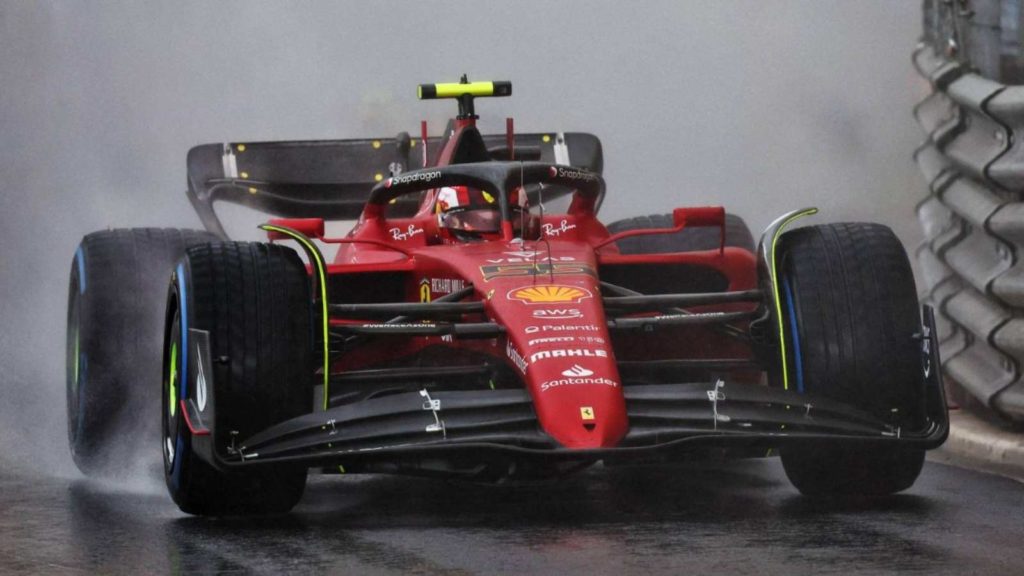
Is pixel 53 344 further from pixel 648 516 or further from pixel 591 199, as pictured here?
pixel 648 516

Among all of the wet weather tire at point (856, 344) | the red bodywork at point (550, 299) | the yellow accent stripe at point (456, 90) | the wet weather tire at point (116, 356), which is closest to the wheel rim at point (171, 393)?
the red bodywork at point (550, 299)

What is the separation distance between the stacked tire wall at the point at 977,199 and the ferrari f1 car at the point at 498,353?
1.01 meters

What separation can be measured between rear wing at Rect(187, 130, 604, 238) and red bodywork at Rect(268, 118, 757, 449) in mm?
2273

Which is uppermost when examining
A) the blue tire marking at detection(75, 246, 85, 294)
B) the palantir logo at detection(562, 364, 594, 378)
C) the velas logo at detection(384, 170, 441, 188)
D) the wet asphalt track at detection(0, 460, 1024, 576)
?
the velas logo at detection(384, 170, 441, 188)

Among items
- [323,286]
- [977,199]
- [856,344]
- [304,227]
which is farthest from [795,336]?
[977,199]

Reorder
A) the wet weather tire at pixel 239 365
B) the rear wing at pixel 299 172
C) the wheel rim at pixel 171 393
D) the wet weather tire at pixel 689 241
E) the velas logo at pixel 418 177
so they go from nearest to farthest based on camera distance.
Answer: the wet weather tire at pixel 239 365, the wheel rim at pixel 171 393, the velas logo at pixel 418 177, the wet weather tire at pixel 689 241, the rear wing at pixel 299 172

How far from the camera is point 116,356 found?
8586 mm

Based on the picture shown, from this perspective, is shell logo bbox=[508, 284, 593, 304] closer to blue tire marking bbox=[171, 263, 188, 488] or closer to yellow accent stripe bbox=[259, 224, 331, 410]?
yellow accent stripe bbox=[259, 224, 331, 410]

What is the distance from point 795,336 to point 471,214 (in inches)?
76.2

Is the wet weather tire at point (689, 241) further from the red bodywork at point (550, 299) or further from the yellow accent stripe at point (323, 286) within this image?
the yellow accent stripe at point (323, 286)

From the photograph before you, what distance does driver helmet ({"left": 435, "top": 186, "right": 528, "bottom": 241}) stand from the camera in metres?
8.32

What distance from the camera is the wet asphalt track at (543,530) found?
543 centimetres

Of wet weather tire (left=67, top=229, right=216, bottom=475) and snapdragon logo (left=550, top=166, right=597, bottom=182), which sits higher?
snapdragon logo (left=550, top=166, right=597, bottom=182)

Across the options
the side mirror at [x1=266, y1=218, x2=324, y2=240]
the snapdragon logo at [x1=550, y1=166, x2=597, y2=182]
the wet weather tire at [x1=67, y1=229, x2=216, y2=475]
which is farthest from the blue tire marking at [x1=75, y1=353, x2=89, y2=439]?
the snapdragon logo at [x1=550, y1=166, x2=597, y2=182]
